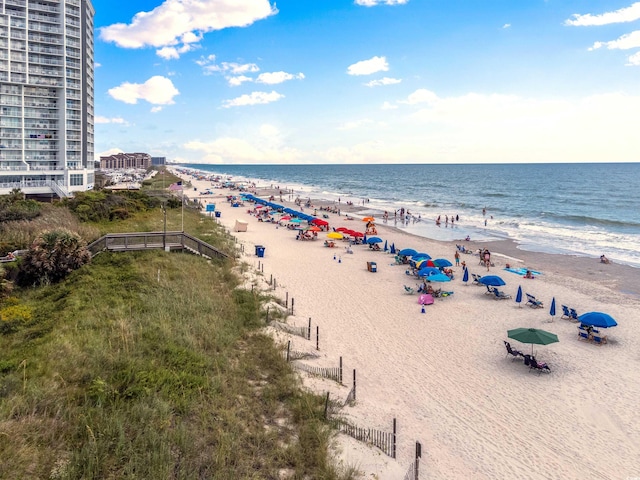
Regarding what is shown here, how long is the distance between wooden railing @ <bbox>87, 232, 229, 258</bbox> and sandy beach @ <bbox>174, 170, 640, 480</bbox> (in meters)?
3.57

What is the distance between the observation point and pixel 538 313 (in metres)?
18.9

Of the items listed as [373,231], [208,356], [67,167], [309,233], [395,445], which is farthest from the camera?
[67,167]

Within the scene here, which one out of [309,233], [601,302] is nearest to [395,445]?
[601,302]

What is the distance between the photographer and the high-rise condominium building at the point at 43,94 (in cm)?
5128

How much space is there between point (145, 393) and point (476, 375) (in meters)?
10.1

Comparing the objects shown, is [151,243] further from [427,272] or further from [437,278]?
[437,278]

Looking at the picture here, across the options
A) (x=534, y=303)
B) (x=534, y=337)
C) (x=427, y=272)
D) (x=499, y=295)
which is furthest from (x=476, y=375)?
(x=427, y=272)

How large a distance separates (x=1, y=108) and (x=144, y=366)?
59.7 meters

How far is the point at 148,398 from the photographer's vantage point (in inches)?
322

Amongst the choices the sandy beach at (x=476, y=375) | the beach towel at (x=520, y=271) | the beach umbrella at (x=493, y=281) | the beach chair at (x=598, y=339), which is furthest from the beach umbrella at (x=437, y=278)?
the beach towel at (x=520, y=271)

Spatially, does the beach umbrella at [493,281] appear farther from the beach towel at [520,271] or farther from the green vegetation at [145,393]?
the green vegetation at [145,393]

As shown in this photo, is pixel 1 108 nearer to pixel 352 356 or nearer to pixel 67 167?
pixel 67 167

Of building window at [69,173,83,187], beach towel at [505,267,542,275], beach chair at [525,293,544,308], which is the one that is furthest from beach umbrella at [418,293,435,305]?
building window at [69,173,83,187]

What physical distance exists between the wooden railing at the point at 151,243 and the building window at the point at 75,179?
41374mm
